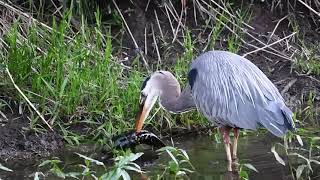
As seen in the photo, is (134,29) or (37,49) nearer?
(37,49)

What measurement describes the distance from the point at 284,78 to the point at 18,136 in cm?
307

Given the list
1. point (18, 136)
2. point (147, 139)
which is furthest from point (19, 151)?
point (147, 139)

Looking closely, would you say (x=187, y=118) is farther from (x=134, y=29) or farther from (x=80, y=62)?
(x=134, y=29)

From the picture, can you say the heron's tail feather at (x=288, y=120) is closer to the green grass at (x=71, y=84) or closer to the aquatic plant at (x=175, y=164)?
the aquatic plant at (x=175, y=164)

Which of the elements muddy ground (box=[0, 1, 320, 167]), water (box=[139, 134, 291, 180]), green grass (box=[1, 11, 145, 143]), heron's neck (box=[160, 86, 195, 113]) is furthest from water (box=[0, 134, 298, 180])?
muddy ground (box=[0, 1, 320, 167])

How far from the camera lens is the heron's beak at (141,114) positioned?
21.2 ft

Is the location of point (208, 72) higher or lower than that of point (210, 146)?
higher

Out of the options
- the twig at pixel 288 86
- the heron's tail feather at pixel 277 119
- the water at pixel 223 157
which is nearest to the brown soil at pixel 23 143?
the water at pixel 223 157

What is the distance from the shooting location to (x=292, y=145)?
650cm

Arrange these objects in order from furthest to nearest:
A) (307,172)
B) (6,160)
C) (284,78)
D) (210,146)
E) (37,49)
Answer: (284,78) < (37,49) < (210,146) < (6,160) < (307,172)

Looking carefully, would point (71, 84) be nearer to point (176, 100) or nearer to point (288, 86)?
point (176, 100)

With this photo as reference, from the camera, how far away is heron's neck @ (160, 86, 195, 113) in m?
6.82

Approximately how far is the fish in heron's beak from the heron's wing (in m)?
0.38

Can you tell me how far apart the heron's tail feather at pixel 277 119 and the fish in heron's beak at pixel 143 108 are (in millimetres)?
1017
